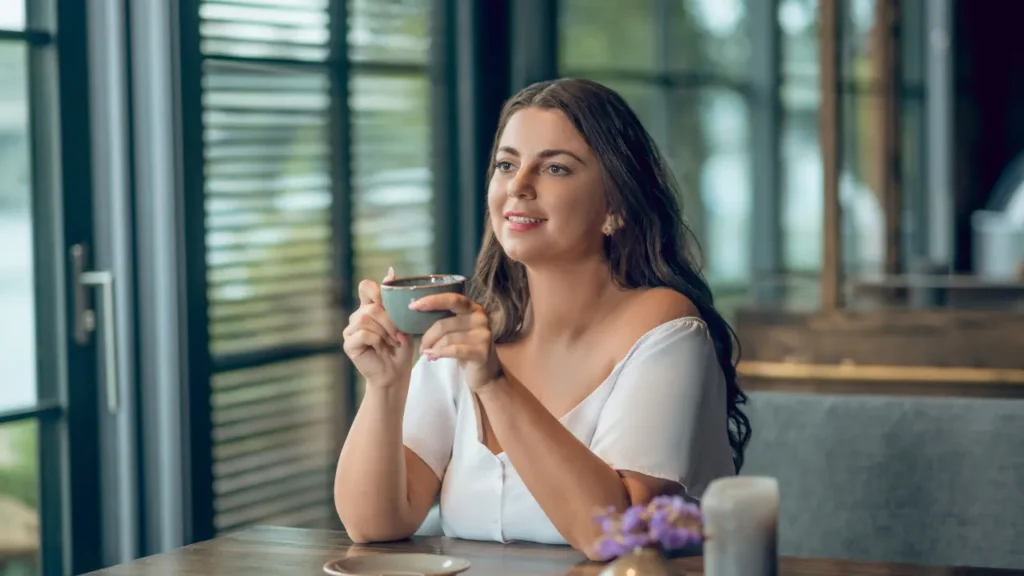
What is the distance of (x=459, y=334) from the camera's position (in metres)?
1.54

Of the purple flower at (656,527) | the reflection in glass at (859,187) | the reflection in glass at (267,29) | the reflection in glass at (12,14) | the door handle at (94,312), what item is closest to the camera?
the purple flower at (656,527)

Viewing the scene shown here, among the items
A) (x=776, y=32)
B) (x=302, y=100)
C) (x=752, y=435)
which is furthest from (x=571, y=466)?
(x=776, y=32)

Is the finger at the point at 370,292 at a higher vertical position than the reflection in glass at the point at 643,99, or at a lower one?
lower

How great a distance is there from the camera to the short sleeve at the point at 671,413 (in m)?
1.71

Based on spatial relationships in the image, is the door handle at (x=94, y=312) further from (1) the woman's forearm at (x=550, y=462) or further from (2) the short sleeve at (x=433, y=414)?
(1) the woman's forearm at (x=550, y=462)

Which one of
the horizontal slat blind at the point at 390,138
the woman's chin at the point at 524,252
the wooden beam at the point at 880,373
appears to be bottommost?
the wooden beam at the point at 880,373

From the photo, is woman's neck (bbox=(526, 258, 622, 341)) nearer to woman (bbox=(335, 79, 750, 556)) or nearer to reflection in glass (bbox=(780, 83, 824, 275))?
woman (bbox=(335, 79, 750, 556))

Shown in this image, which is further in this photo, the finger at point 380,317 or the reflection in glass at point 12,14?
the reflection in glass at point 12,14

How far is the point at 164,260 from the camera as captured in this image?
279cm

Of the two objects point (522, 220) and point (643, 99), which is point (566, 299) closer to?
point (522, 220)

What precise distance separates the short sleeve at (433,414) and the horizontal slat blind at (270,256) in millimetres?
1086

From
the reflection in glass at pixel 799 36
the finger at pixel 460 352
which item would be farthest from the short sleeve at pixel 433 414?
the reflection in glass at pixel 799 36

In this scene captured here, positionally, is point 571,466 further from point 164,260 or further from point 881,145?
point 881,145

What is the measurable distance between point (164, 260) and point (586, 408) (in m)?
1.28
